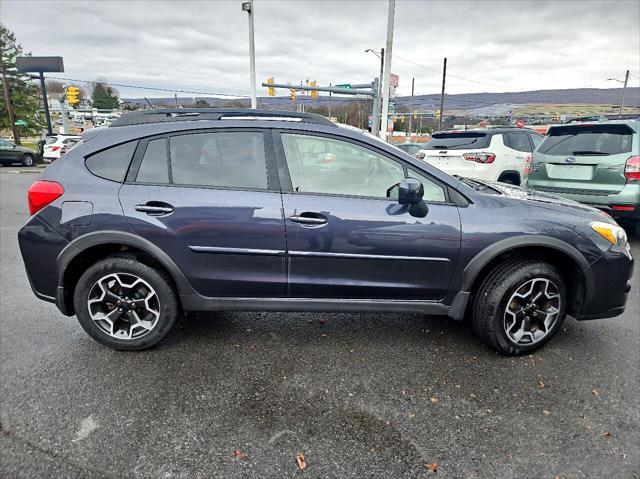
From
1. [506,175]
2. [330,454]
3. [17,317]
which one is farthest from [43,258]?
[506,175]

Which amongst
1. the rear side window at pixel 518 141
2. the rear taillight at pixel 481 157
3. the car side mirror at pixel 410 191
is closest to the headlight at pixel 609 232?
the car side mirror at pixel 410 191

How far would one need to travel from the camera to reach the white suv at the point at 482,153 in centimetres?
783

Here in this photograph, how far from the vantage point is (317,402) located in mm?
2498

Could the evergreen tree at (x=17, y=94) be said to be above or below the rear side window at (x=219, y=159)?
above

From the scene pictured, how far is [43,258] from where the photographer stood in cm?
286

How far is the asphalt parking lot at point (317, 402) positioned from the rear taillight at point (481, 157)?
4815mm

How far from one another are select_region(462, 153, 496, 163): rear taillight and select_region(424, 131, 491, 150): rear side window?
200 millimetres

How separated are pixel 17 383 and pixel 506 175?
327 inches

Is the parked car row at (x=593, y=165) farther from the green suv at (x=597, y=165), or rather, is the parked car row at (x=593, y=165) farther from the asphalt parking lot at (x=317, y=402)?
the asphalt parking lot at (x=317, y=402)

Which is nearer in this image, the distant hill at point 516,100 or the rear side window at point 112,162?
the rear side window at point 112,162

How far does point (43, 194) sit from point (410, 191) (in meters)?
2.53

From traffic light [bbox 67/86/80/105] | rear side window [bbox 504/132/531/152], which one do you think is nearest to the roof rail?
rear side window [bbox 504/132/531/152]

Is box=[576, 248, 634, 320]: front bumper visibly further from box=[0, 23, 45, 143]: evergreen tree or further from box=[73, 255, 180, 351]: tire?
box=[0, 23, 45, 143]: evergreen tree

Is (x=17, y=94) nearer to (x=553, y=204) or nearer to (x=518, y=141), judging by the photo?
(x=518, y=141)
